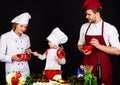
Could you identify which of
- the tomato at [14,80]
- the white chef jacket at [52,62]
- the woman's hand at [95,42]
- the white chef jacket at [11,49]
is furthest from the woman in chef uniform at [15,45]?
the woman's hand at [95,42]

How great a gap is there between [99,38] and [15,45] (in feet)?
3.09

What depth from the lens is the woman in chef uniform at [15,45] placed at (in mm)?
4152

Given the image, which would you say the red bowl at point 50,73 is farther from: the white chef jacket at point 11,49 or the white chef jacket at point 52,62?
the white chef jacket at point 11,49

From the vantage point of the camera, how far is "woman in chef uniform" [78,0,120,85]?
3842 mm

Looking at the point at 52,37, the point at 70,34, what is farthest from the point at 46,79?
the point at 70,34

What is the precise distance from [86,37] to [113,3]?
3.51 feet

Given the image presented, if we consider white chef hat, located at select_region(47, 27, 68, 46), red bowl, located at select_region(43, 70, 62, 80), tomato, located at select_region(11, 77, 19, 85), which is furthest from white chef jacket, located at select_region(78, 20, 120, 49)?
tomato, located at select_region(11, 77, 19, 85)

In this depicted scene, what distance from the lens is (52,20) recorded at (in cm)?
513

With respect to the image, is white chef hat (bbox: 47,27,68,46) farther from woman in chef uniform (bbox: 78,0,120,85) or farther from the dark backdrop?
the dark backdrop

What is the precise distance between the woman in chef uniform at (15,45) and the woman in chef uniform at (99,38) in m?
0.68

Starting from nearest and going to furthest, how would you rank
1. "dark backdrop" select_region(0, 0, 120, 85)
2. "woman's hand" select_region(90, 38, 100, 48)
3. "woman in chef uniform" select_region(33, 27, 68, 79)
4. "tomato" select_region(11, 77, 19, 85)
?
"tomato" select_region(11, 77, 19, 85), "woman's hand" select_region(90, 38, 100, 48), "woman in chef uniform" select_region(33, 27, 68, 79), "dark backdrop" select_region(0, 0, 120, 85)

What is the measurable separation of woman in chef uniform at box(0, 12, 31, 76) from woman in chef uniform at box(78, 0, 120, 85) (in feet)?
2.24

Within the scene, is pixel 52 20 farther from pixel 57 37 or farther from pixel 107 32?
pixel 107 32

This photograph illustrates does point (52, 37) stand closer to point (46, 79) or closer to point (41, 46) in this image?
point (46, 79)
